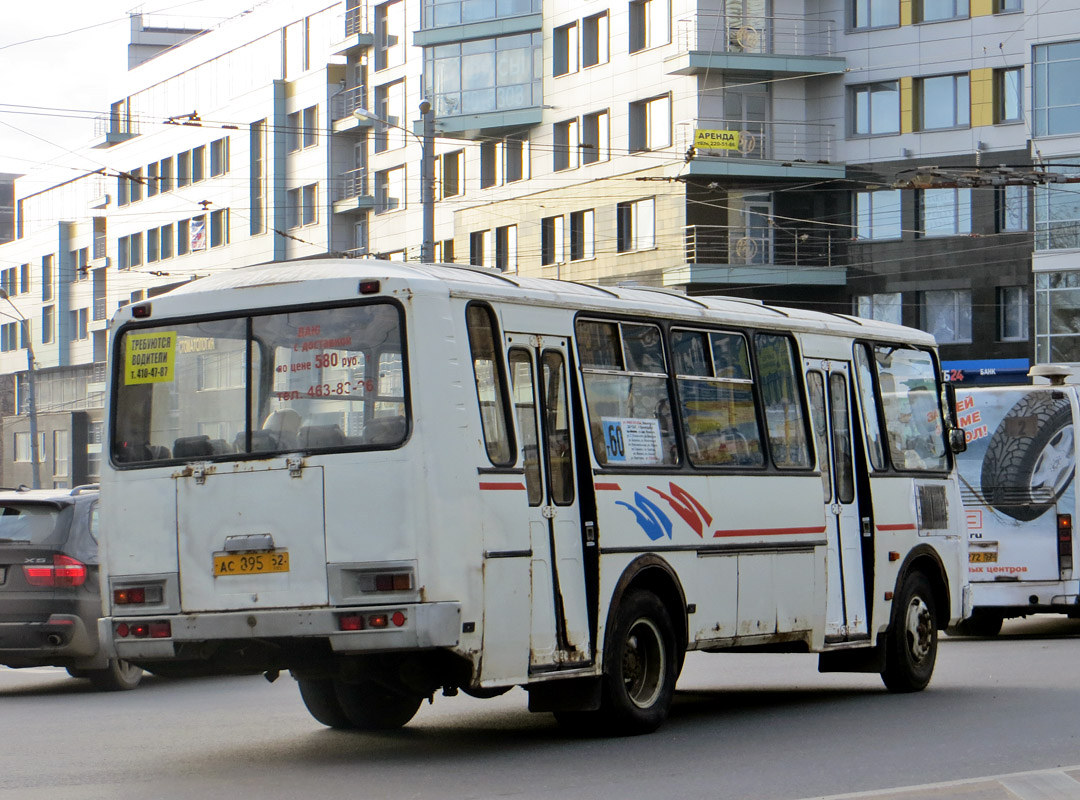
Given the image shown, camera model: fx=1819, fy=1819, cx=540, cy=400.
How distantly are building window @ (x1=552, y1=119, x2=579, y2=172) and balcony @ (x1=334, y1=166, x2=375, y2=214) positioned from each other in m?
11.2

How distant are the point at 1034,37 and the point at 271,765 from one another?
39381 mm

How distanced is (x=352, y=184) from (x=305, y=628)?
55.2m

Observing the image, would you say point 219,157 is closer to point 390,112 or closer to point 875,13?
point 390,112

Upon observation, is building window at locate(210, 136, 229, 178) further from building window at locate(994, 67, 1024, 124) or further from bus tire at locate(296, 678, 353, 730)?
bus tire at locate(296, 678, 353, 730)

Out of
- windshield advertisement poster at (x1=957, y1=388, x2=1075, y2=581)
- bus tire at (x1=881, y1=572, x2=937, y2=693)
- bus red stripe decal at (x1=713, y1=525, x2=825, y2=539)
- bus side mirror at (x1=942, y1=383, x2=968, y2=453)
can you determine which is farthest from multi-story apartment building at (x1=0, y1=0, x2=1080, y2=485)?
bus red stripe decal at (x1=713, y1=525, x2=825, y2=539)

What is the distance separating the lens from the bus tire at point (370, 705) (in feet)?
37.3

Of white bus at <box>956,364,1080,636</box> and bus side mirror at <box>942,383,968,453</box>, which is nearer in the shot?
bus side mirror at <box>942,383,968,453</box>

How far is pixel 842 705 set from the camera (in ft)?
42.1

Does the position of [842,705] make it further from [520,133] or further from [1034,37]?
[520,133]

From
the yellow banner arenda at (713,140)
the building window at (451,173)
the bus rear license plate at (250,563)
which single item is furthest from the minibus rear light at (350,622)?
the building window at (451,173)

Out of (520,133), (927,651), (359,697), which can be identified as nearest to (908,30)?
(520,133)

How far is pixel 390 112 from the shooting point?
61375mm

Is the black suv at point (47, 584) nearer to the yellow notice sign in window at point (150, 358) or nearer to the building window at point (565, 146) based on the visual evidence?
the yellow notice sign in window at point (150, 358)

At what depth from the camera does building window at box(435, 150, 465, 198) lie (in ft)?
186
